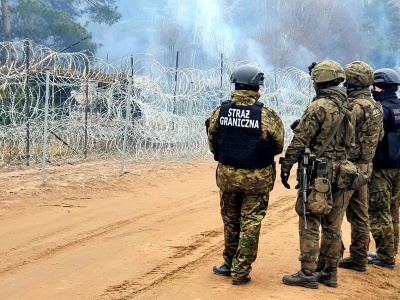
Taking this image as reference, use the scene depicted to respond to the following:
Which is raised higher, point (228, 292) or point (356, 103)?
point (356, 103)

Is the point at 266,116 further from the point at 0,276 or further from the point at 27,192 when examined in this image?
the point at 27,192

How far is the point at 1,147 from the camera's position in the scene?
468 inches

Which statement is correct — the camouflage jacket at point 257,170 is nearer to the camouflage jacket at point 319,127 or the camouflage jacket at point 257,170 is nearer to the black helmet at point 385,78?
the camouflage jacket at point 319,127

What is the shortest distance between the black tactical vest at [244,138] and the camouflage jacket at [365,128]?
1.05m

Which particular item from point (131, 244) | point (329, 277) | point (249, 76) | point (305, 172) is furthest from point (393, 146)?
point (131, 244)

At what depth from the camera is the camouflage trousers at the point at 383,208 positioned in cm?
655

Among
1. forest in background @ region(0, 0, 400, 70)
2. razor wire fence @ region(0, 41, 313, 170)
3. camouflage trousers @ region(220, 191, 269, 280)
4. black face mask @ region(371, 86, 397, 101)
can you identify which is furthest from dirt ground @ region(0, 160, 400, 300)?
forest in background @ region(0, 0, 400, 70)

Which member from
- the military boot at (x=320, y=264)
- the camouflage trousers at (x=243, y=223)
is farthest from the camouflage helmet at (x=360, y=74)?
the military boot at (x=320, y=264)

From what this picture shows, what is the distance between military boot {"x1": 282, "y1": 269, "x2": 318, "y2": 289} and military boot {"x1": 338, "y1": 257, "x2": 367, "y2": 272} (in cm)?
95

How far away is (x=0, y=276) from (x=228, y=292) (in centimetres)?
201

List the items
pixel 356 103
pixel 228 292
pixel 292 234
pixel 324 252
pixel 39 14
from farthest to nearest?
1. pixel 39 14
2. pixel 292 234
3. pixel 356 103
4. pixel 324 252
5. pixel 228 292

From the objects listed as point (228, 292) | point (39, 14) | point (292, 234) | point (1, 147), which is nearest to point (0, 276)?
point (228, 292)

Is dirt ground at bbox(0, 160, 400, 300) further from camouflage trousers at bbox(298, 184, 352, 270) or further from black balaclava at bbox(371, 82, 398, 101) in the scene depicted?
black balaclava at bbox(371, 82, 398, 101)

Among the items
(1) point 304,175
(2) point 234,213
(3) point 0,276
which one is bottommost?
(3) point 0,276
